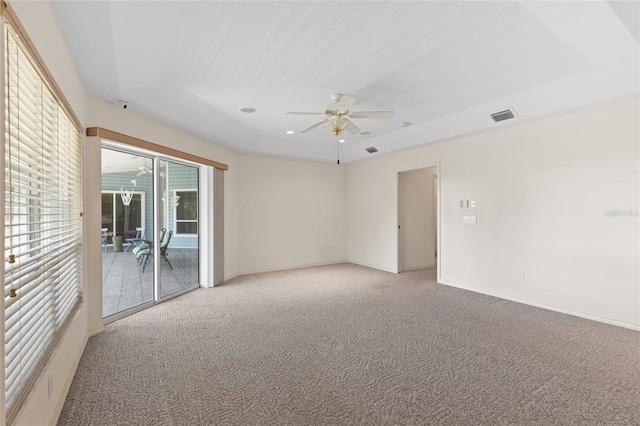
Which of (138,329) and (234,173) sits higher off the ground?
(234,173)

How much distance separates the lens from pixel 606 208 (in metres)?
3.88

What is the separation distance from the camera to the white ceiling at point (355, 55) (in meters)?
2.34

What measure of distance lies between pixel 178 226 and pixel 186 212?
284 millimetres

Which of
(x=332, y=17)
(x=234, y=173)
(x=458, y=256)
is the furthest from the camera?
(x=234, y=173)

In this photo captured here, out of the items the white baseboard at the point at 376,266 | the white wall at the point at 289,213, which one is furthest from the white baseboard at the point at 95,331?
the white baseboard at the point at 376,266

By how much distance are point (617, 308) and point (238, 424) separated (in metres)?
4.35

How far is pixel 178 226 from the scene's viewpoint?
208 inches

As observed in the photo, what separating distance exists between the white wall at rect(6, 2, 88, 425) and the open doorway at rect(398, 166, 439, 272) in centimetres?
549

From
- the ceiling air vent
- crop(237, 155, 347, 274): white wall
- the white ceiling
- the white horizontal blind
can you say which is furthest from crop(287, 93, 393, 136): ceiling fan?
crop(237, 155, 347, 274): white wall

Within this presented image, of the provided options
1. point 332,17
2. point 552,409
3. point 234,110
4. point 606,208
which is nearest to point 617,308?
point 606,208

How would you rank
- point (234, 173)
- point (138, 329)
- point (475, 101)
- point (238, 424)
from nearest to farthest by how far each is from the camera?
point (238, 424) → point (138, 329) → point (475, 101) → point (234, 173)

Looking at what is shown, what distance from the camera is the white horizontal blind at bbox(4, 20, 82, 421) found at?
151 centimetres

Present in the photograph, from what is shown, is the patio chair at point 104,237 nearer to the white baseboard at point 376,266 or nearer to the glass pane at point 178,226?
the glass pane at point 178,226

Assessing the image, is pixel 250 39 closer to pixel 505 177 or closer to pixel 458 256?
pixel 505 177
